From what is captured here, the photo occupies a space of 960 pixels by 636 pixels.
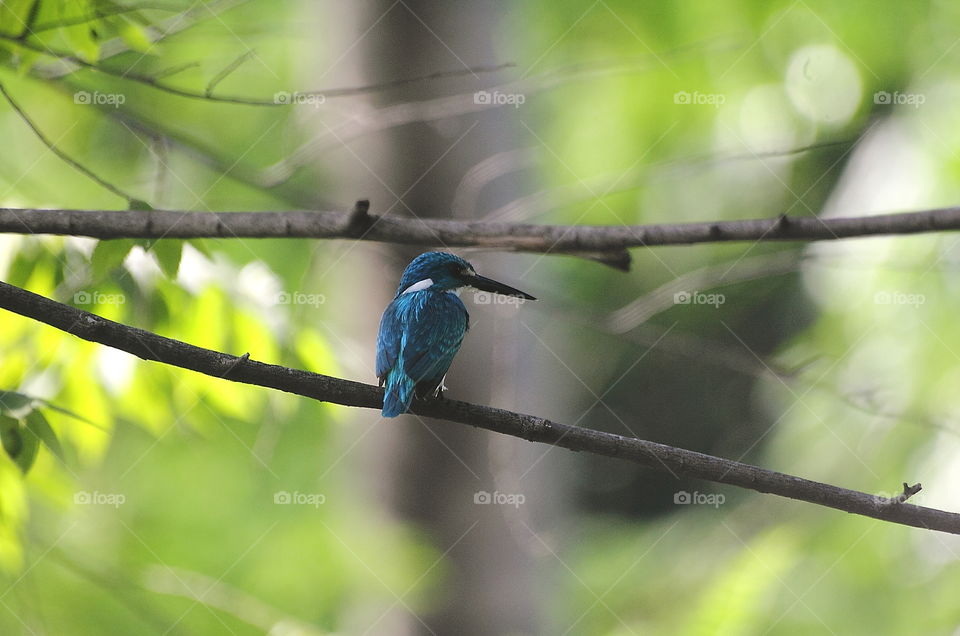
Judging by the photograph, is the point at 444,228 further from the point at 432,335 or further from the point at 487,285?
the point at 487,285

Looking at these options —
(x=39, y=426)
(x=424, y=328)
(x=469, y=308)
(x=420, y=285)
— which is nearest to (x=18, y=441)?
(x=39, y=426)

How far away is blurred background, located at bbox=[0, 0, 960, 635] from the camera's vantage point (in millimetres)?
3105

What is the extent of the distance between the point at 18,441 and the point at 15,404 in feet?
0.34

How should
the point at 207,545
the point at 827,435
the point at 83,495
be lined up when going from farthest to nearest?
the point at 207,545 < the point at 827,435 < the point at 83,495

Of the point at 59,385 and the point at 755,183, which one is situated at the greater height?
the point at 755,183

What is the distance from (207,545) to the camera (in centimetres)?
511

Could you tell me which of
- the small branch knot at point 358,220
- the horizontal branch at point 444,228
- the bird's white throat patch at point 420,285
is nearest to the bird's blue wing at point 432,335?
the bird's white throat patch at point 420,285

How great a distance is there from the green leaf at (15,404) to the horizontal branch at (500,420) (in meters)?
0.48

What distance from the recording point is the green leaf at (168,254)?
2260mm

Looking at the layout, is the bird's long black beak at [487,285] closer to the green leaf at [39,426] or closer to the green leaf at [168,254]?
the green leaf at [168,254]

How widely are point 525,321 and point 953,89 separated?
3238mm

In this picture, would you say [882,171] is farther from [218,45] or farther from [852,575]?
[218,45]

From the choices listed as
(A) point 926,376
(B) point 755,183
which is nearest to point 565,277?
(B) point 755,183

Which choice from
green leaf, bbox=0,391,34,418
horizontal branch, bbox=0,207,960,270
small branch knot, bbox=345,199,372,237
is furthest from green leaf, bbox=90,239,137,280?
small branch knot, bbox=345,199,372,237
